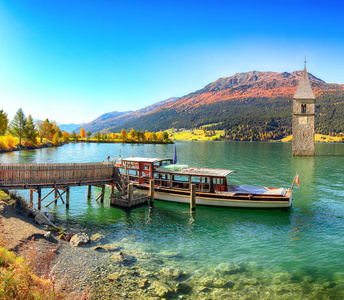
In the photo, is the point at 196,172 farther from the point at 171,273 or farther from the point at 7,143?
the point at 7,143

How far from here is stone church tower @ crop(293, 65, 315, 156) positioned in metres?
103

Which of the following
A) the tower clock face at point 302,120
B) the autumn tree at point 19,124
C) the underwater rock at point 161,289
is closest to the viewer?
the underwater rock at point 161,289

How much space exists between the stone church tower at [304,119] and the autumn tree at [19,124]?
117850mm

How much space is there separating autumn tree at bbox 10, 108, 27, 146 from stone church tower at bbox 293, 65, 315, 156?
387 feet

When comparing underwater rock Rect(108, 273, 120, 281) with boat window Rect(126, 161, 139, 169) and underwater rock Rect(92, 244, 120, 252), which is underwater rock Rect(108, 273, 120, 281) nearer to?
underwater rock Rect(92, 244, 120, 252)

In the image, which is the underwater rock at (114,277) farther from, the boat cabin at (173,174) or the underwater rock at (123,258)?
the boat cabin at (173,174)

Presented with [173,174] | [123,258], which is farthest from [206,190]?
[123,258]

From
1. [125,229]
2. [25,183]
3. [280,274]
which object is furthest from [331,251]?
[25,183]

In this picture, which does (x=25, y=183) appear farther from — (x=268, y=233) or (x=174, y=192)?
(x=268, y=233)

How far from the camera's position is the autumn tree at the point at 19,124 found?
117875mm

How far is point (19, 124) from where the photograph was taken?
118 meters

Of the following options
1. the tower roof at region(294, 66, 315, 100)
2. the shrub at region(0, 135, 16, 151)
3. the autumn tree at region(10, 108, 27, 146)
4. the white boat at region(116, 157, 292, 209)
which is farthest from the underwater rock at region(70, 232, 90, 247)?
the autumn tree at region(10, 108, 27, 146)

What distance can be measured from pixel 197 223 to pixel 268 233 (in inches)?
286


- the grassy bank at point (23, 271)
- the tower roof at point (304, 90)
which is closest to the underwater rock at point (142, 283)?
the grassy bank at point (23, 271)
